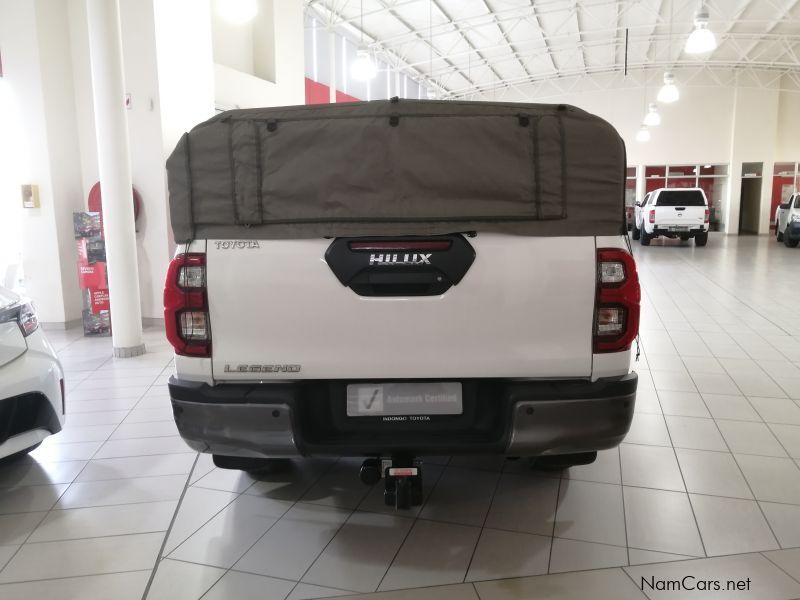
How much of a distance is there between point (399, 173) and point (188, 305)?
3.05 ft

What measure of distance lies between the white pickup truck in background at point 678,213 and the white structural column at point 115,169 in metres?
15.0

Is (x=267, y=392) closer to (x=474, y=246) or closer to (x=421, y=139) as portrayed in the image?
(x=474, y=246)

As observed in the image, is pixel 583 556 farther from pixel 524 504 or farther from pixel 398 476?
pixel 398 476

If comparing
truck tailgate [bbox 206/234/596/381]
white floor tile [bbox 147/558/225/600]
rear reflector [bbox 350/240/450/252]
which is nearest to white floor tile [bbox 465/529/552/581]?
truck tailgate [bbox 206/234/596/381]

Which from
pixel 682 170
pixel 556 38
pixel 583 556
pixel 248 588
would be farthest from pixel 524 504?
pixel 682 170

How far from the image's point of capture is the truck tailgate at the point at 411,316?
2.29 meters

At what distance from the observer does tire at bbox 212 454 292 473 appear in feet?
10.00

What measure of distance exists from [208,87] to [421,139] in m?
7.00

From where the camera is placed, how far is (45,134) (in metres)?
7.29

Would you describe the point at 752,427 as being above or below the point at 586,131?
below

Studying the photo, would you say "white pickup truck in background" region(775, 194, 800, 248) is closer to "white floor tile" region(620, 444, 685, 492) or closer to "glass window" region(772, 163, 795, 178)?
"glass window" region(772, 163, 795, 178)

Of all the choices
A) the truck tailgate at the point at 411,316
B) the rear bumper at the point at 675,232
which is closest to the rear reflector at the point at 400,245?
the truck tailgate at the point at 411,316

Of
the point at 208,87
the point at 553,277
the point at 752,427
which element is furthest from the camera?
the point at 208,87

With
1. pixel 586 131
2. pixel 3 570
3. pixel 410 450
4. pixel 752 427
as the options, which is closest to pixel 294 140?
pixel 586 131
